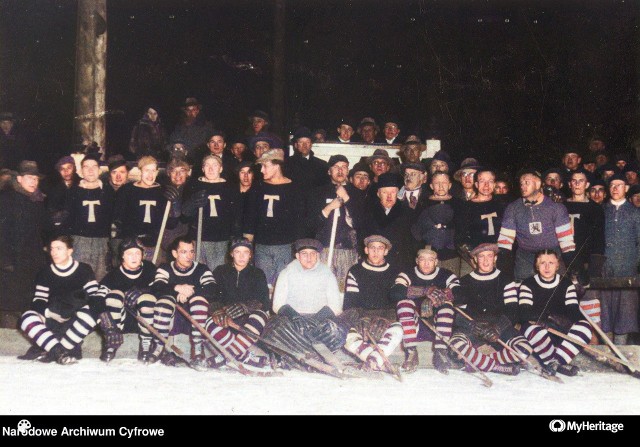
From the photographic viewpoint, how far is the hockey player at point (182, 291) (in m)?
7.94

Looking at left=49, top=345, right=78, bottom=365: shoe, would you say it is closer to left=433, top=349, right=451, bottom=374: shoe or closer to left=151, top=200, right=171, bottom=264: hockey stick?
left=151, top=200, right=171, bottom=264: hockey stick

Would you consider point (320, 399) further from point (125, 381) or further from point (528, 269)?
point (528, 269)

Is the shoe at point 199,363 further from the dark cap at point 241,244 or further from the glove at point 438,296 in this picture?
the glove at point 438,296

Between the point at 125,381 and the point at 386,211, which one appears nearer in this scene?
the point at 125,381

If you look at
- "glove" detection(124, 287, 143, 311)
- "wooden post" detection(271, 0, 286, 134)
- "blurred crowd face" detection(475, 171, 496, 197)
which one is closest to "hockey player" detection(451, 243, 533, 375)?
"blurred crowd face" detection(475, 171, 496, 197)

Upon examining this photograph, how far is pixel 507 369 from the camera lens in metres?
7.93

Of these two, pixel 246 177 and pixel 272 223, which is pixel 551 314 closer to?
pixel 272 223

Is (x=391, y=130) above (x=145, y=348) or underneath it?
above

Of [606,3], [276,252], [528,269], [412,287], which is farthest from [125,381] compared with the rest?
[606,3]

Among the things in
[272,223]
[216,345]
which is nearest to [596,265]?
[272,223]

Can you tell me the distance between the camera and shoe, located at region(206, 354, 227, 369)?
25.9ft

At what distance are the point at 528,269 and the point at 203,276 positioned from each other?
10.3 feet

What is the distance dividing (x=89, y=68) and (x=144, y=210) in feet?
7.46
